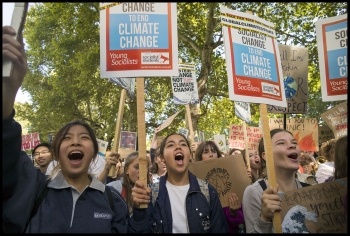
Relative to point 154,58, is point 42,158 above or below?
below

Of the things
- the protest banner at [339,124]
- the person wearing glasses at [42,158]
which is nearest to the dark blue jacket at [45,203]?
the person wearing glasses at [42,158]

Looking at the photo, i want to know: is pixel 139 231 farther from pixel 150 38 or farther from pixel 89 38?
pixel 89 38

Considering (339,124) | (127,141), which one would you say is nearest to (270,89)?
(339,124)

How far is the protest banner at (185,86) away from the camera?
346 inches

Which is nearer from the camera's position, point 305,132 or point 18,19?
point 18,19

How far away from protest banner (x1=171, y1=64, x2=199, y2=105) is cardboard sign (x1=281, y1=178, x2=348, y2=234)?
218 inches

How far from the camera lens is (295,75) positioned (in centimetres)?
558

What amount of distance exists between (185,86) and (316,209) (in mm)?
5723

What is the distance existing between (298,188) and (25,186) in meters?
1.99

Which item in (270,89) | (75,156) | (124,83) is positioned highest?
(124,83)

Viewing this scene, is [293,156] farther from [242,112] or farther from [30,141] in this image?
[30,141]

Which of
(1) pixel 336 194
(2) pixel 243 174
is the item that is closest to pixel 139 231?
(1) pixel 336 194

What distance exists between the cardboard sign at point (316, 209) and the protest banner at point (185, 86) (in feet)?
18.2

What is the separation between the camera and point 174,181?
3646 mm
